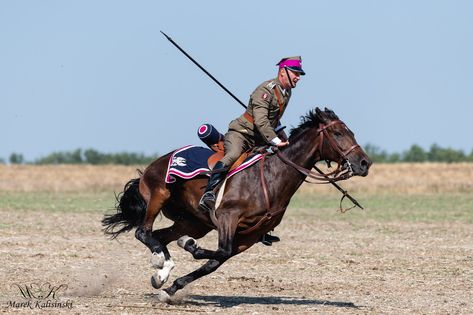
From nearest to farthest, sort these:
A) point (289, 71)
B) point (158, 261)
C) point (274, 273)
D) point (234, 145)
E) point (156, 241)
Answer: point (289, 71)
point (234, 145)
point (158, 261)
point (156, 241)
point (274, 273)

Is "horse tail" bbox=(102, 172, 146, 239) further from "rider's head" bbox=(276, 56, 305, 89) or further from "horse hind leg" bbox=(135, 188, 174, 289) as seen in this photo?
"rider's head" bbox=(276, 56, 305, 89)

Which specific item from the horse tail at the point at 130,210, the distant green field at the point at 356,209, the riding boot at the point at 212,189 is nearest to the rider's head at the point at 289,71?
the riding boot at the point at 212,189

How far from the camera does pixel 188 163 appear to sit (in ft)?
43.9

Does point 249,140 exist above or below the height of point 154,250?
above

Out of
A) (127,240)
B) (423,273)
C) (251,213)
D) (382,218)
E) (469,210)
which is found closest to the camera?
(251,213)

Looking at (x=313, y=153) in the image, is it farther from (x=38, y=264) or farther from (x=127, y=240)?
(x=127, y=240)

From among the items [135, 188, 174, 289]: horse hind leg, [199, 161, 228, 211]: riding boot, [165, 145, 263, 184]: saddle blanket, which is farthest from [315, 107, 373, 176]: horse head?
[135, 188, 174, 289]: horse hind leg

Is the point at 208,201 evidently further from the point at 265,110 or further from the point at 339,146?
the point at 339,146

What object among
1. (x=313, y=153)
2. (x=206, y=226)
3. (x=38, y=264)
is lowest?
(x=38, y=264)

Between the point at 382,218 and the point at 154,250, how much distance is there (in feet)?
57.6

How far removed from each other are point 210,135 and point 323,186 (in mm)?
37166

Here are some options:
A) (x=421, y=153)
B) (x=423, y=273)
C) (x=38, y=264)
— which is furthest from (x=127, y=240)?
(x=421, y=153)

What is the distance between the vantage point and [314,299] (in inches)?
533

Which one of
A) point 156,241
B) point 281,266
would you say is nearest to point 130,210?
point 156,241
